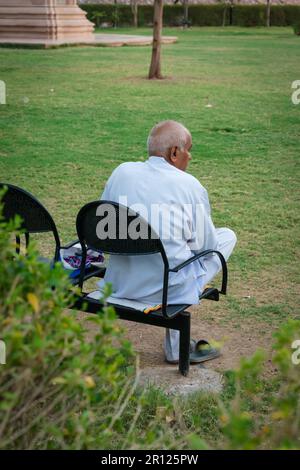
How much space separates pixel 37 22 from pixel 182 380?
2762cm

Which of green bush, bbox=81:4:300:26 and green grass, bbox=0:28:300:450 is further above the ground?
green bush, bbox=81:4:300:26

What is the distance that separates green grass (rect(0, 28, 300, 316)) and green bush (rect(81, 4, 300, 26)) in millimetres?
35699

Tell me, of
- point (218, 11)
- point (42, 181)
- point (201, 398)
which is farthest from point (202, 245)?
point (218, 11)

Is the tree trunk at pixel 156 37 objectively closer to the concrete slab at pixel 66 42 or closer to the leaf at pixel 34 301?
the concrete slab at pixel 66 42

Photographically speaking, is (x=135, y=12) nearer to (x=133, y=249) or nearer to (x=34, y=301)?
(x=133, y=249)

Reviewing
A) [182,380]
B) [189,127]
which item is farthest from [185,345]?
[189,127]

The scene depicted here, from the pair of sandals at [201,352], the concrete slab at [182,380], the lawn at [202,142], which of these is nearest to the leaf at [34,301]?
the concrete slab at [182,380]

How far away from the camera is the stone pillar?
Result: 97.2ft

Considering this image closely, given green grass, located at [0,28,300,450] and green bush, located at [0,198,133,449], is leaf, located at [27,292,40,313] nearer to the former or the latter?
green bush, located at [0,198,133,449]

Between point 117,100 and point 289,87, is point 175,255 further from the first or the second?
point 289,87

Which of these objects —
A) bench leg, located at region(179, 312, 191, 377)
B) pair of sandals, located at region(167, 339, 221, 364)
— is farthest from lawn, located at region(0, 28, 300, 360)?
bench leg, located at region(179, 312, 191, 377)

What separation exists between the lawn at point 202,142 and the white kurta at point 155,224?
0.81m

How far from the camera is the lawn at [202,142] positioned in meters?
5.71

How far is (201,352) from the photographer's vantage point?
4.32 metres
